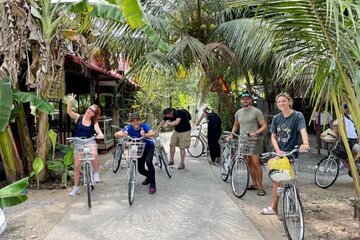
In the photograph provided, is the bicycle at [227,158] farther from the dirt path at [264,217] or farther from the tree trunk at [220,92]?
the tree trunk at [220,92]

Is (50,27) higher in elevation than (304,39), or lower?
higher

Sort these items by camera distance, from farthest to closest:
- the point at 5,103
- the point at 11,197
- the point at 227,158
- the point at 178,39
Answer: the point at 178,39 < the point at 227,158 < the point at 5,103 < the point at 11,197

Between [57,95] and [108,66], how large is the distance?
331 centimetres

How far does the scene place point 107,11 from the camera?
23.8 feet

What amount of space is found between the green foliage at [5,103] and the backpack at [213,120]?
570cm

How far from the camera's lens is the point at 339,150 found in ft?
25.9

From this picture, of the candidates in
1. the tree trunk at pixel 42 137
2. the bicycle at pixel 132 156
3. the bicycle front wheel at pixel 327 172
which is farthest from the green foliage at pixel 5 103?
the bicycle front wheel at pixel 327 172

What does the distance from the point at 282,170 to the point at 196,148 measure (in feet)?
26.3

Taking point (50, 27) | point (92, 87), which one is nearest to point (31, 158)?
point (50, 27)

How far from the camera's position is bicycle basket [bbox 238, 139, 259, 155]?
7047 mm

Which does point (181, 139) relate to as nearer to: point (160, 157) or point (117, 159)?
point (160, 157)

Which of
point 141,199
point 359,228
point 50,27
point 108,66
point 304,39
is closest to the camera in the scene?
point 304,39

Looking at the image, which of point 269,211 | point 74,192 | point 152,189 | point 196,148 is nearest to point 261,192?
point 269,211

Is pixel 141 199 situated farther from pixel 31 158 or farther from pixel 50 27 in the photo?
pixel 50 27
